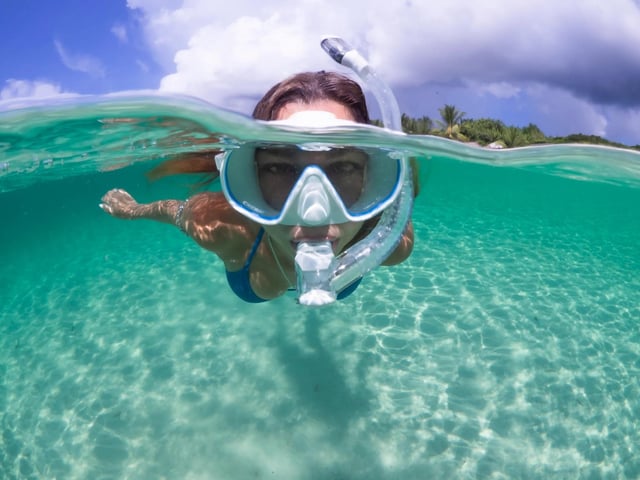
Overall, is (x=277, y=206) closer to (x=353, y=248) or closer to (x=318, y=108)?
(x=353, y=248)

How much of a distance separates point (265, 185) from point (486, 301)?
18.6ft

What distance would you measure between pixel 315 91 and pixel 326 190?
1.21 metres

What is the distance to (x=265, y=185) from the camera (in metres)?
3.48

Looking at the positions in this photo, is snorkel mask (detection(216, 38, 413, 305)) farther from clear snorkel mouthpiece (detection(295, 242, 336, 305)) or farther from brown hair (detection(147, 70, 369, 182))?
brown hair (detection(147, 70, 369, 182))

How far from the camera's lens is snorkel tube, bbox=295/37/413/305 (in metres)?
2.97

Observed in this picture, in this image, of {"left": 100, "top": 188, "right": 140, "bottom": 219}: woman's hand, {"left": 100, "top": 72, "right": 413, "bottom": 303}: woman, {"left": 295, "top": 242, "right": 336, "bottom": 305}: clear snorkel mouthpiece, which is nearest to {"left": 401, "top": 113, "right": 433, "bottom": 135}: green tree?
{"left": 100, "top": 72, "right": 413, "bottom": 303}: woman

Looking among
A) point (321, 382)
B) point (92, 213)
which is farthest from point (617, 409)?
point (92, 213)

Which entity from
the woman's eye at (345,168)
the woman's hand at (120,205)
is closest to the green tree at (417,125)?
the woman's eye at (345,168)

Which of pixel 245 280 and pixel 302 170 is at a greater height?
pixel 302 170

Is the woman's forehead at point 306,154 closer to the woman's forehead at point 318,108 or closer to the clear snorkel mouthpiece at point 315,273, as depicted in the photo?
the woman's forehead at point 318,108

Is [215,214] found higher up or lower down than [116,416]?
higher up

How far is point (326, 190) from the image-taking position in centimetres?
305

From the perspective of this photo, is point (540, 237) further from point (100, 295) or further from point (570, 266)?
point (100, 295)

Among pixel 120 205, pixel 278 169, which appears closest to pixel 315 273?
pixel 278 169
